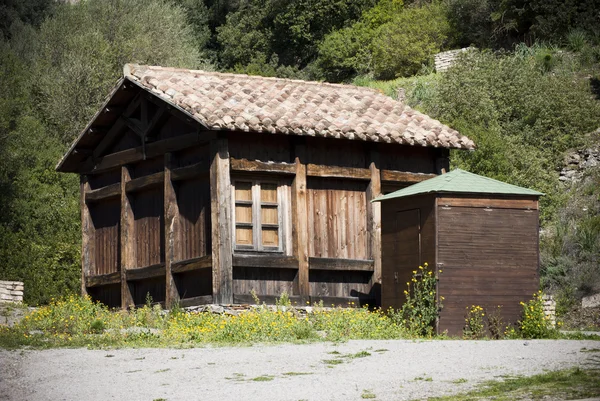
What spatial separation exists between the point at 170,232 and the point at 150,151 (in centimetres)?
200

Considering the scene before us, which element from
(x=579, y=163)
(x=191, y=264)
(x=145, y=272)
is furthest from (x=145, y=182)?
(x=579, y=163)

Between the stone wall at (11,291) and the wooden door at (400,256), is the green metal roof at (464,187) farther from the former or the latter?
the stone wall at (11,291)

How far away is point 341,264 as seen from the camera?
2105 cm

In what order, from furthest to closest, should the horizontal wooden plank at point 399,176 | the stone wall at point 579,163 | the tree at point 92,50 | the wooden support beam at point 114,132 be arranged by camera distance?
the tree at point 92,50
the stone wall at point 579,163
the wooden support beam at point 114,132
the horizontal wooden plank at point 399,176

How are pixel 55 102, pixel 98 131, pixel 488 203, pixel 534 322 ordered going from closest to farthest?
1. pixel 534 322
2. pixel 488 203
3. pixel 98 131
4. pixel 55 102

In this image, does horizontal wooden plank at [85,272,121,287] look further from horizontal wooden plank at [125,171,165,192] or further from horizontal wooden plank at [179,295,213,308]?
horizontal wooden plank at [179,295,213,308]

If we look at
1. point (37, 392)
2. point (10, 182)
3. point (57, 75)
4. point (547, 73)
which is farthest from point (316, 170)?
point (57, 75)

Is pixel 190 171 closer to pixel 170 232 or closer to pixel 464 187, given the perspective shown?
pixel 170 232

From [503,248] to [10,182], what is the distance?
21.3 metres

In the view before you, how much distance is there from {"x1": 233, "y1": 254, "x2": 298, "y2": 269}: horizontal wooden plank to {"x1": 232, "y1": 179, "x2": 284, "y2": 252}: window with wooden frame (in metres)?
0.20

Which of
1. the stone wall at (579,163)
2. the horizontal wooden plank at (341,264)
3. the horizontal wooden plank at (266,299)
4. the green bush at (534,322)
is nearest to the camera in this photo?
the green bush at (534,322)

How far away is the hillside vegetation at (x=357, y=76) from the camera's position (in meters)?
30.3

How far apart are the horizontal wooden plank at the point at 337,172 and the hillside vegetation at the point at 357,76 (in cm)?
599

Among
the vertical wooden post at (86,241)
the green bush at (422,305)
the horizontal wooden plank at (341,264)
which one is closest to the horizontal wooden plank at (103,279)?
the vertical wooden post at (86,241)
